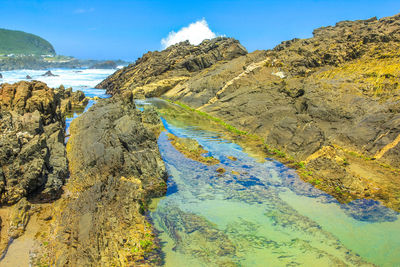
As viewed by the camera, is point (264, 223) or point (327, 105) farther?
point (327, 105)

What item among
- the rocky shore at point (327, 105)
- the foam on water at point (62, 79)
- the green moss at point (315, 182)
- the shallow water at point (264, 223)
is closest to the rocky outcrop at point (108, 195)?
the shallow water at point (264, 223)

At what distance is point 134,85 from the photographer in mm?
68688

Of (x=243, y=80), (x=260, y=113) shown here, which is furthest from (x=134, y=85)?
(x=260, y=113)

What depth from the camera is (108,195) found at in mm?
13492

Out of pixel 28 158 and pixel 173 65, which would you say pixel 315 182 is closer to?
pixel 28 158

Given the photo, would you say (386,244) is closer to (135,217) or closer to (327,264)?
(327,264)

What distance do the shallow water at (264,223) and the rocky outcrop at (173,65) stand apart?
4691cm

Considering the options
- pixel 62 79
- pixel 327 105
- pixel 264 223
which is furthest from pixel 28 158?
pixel 62 79

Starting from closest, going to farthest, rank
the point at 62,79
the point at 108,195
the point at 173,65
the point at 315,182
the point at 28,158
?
the point at 108,195 < the point at 28,158 < the point at 315,182 < the point at 173,65 < the point at 62,79

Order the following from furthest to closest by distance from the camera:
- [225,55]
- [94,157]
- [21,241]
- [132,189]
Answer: [225,55] → [94,157] → [132,189] → [21,241]

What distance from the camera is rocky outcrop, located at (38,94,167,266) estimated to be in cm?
1026

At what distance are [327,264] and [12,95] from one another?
24933mm

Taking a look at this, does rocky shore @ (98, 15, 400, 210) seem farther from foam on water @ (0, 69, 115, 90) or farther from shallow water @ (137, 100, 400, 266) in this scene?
foam on water @ (0, 69, 115, 90)

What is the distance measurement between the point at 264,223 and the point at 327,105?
754 inches
